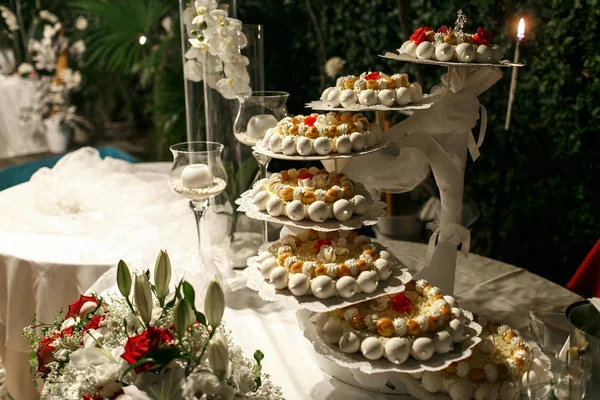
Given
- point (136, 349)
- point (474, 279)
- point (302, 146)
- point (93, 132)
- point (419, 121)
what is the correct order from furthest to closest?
point (93, 132), point (474, 279), point (419, 121), point (302, 146), point (136, 349)

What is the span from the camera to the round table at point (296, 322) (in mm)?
1338

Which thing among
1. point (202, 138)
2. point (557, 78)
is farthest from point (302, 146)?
point (557, 78)

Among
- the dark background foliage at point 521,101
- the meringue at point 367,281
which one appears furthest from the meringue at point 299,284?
the dark background foliage at point 521,101

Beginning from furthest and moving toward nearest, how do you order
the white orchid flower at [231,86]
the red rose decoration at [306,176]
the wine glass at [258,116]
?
the white orchid flower at [231,86], the wine glass at [258,116], the red rose decoration at [306,176]

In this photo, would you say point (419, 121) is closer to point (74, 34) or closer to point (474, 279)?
point (474, 279)

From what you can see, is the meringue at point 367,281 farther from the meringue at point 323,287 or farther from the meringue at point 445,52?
the meringue at point 445,52

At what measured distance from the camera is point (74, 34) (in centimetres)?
659

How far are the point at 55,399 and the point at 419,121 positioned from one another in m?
0.99

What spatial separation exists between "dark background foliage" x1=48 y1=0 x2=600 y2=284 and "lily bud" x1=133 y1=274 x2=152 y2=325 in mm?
2219

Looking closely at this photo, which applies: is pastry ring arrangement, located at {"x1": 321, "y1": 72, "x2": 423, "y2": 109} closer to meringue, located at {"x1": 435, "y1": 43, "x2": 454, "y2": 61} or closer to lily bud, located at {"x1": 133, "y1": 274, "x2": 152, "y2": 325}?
meringue, located at {"x1": 435, "y1": 43, "x2": 454, "y2": 61}

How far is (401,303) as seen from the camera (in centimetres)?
123

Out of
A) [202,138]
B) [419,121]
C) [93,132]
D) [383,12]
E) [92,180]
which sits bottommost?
[93,132]

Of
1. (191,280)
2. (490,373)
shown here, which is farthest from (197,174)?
(490,373)

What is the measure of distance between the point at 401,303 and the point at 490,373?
0.21m
